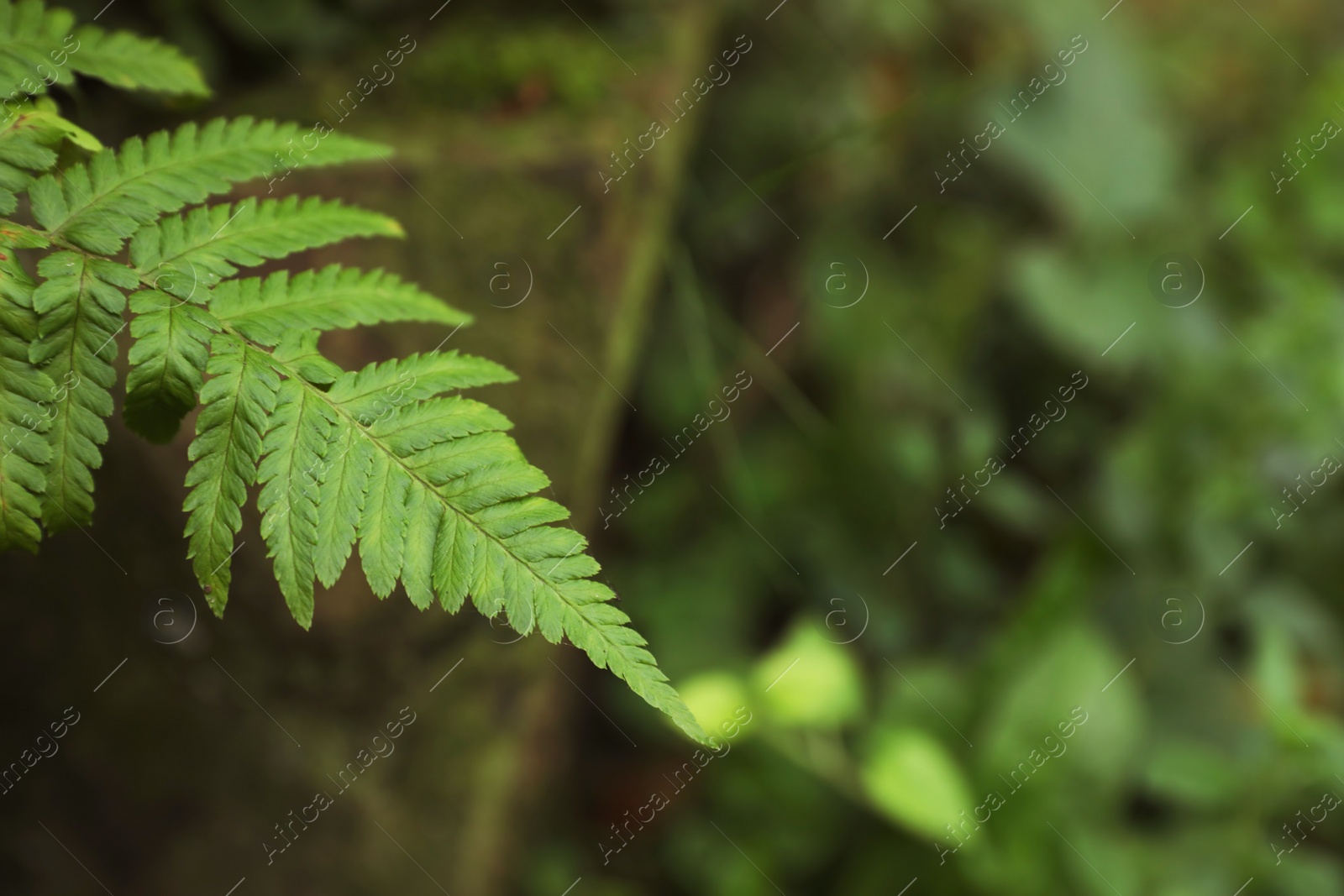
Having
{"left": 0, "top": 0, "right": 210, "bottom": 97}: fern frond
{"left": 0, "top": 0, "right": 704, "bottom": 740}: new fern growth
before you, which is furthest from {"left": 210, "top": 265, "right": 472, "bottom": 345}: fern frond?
{"left": 0, "top": 0, "right": 210, "bottom": 97}: fern frond

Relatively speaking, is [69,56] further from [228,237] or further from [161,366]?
[161,366]

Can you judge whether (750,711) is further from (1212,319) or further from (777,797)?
(1212,319)

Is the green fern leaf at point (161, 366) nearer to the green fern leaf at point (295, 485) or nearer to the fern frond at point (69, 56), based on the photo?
the green fern leaf at point (295, 485)

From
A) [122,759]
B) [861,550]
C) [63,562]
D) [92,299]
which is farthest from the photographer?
[861,550]

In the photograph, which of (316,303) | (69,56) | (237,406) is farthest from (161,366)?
(69,56)

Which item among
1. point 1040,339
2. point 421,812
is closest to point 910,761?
point 421,812

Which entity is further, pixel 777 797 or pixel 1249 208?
pixel 1249 208
